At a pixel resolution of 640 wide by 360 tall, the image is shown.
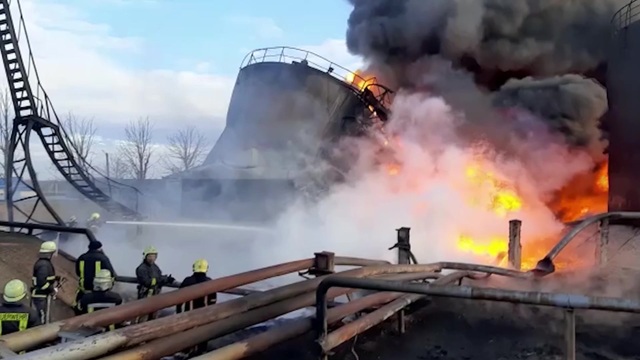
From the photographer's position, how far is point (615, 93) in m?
12.4

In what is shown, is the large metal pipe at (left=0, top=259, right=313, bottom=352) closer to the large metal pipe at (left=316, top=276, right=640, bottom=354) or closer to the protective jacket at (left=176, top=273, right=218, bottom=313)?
the protective jacket at (left=176, top=273, right=218, bottom=313)

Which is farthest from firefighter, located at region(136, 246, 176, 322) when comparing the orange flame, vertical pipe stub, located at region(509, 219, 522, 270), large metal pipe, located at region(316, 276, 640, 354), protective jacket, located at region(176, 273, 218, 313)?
the orange flame

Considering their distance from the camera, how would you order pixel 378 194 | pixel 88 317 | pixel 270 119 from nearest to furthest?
pixel 88 317 < pixel 378 194 < pixel 270 119

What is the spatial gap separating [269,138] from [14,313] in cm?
1574

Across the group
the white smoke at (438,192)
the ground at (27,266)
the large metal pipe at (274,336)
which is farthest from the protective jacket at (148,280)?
the white smoke at (438,192)

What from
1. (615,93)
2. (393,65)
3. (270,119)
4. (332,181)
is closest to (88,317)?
(615,93)

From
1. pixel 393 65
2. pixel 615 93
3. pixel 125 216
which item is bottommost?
pixel 125 216

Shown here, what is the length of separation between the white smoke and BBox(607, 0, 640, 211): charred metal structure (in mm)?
2438

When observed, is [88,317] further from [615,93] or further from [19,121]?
[19,121]

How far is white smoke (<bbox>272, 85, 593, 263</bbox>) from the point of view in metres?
14.6

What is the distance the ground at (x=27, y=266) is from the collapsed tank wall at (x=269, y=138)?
9395mm

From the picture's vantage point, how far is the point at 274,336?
12.7 ft

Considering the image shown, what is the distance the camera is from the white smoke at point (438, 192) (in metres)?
14.6

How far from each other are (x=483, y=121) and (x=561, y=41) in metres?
4.06
